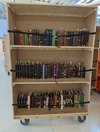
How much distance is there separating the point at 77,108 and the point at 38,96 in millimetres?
617

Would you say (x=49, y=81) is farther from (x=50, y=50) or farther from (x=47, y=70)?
(x=50, y=50)

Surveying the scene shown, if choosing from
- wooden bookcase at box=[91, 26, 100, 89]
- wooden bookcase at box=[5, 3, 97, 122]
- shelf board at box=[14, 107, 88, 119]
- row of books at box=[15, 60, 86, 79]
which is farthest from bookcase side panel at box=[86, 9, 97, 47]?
wooden bookcase at box=[91, 26, 100, 89]

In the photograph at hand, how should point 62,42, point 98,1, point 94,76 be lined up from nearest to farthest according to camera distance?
point 62,42
point 94,76
point 98,1

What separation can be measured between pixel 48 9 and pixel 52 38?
1.20 feet

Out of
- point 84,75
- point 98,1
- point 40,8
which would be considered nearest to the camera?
point 40,8

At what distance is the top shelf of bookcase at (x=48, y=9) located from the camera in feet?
5.52

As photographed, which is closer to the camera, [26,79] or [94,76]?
[26,79]

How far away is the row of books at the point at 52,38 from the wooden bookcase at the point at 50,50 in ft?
0.22

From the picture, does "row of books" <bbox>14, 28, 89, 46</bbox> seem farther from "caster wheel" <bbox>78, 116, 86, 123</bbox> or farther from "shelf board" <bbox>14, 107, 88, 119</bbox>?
"caster wheel" <bbox>78, 116, 86, 123</bbox>

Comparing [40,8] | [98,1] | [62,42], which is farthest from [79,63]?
[98,1]

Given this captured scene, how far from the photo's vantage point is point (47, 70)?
200 centimetres

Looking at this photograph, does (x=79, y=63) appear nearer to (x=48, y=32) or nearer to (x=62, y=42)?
(x=62, y=42)

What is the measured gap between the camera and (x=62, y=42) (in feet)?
6.32

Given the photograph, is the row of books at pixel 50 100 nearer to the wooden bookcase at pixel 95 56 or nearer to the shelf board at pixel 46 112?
the shelf board at pixel 46 112
